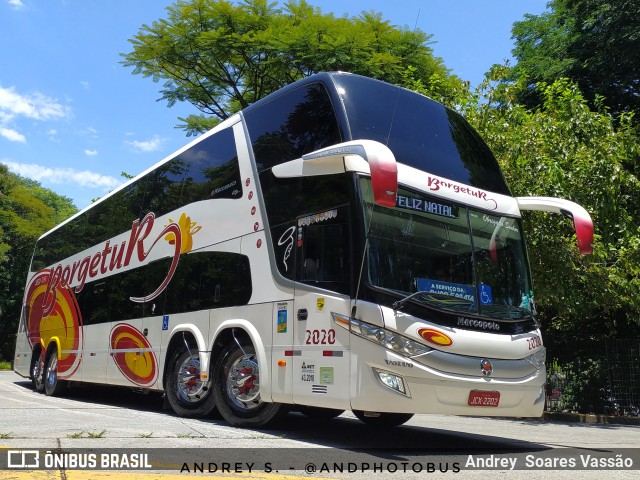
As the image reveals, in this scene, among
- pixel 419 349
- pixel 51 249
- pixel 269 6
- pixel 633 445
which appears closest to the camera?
pixel 419 349

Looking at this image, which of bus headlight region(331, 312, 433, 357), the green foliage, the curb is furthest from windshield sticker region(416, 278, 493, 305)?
the curb

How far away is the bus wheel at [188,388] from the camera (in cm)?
956

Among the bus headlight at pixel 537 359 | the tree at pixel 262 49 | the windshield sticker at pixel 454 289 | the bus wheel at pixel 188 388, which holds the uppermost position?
the tree at pixel 262 49

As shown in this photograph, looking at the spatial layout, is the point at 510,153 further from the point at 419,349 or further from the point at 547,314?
the point at 419,349

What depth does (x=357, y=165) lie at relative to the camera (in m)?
7.27

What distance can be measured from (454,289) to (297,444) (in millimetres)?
2363

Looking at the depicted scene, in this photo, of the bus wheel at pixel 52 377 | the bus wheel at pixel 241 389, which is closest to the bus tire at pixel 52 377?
the bus wheel at pixel 52 377

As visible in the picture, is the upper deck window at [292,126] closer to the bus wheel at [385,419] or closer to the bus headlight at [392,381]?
the bus headlight at [392,381]

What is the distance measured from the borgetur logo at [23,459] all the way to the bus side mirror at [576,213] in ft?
20.1

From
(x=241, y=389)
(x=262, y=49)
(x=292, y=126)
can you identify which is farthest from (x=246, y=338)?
(x=262, y=49)

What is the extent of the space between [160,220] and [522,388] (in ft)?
21.9

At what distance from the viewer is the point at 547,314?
1830cm

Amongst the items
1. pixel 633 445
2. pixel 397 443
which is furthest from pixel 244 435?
pixel 633 445

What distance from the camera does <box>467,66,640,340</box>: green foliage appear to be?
13.8 meters
